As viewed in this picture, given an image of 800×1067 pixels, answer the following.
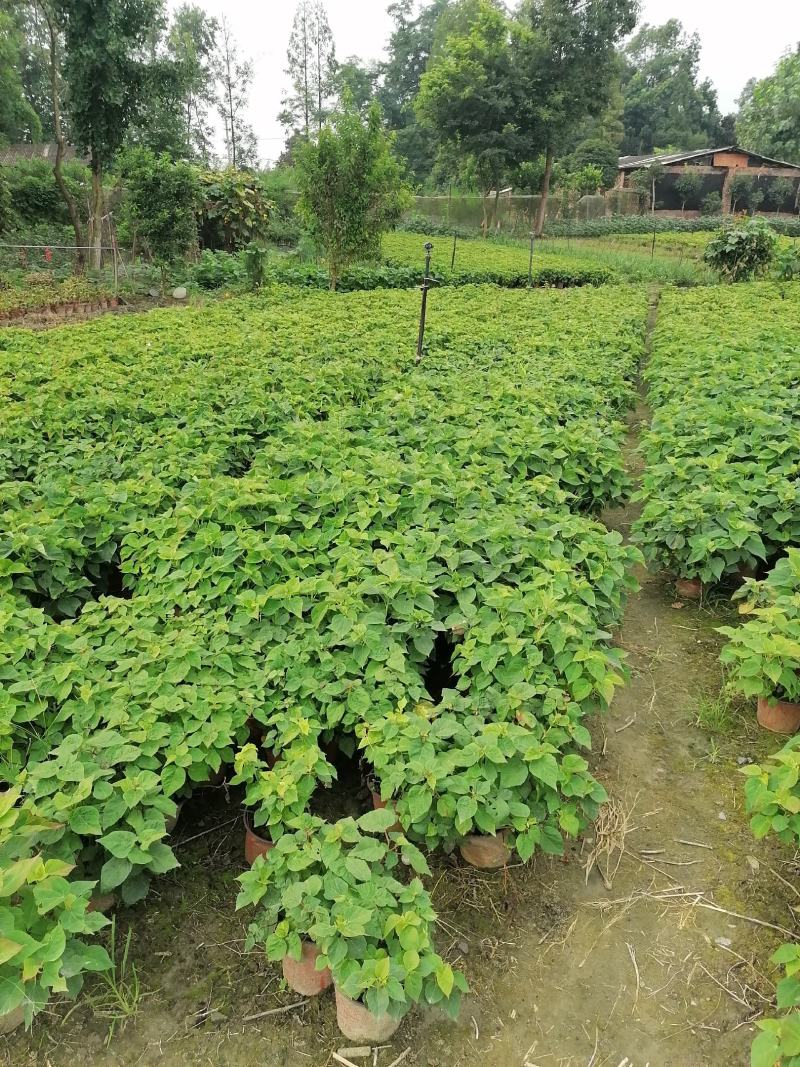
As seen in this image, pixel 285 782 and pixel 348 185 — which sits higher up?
pixel 348 185

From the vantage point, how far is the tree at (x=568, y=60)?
29469 mm

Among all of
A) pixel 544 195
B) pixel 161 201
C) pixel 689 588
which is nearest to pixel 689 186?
pixel 544 195

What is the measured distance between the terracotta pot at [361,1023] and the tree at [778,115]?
51792 millimetres

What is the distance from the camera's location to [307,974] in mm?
2117

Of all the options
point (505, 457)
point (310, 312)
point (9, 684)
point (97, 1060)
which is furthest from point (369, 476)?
point (310, 312)

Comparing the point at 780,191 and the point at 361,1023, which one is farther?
the point at 780,191

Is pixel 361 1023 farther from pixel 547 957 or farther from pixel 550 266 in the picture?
pixel 550 266

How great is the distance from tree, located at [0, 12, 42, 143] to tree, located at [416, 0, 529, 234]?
16.4 meters

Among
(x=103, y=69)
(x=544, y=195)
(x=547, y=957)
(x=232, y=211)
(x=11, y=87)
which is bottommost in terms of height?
(x=547, y=957)

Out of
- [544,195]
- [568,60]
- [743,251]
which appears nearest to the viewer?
[743,251]

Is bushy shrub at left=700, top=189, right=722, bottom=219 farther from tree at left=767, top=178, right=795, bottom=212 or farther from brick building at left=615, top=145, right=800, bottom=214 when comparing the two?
tree at left=767, top=178, right=795, bottom=212

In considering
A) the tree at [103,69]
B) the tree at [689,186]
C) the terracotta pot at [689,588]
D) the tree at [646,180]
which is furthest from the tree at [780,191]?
the terracotta pot at [689,588]

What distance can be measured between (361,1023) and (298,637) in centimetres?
130

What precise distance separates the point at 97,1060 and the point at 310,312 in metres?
9.15
